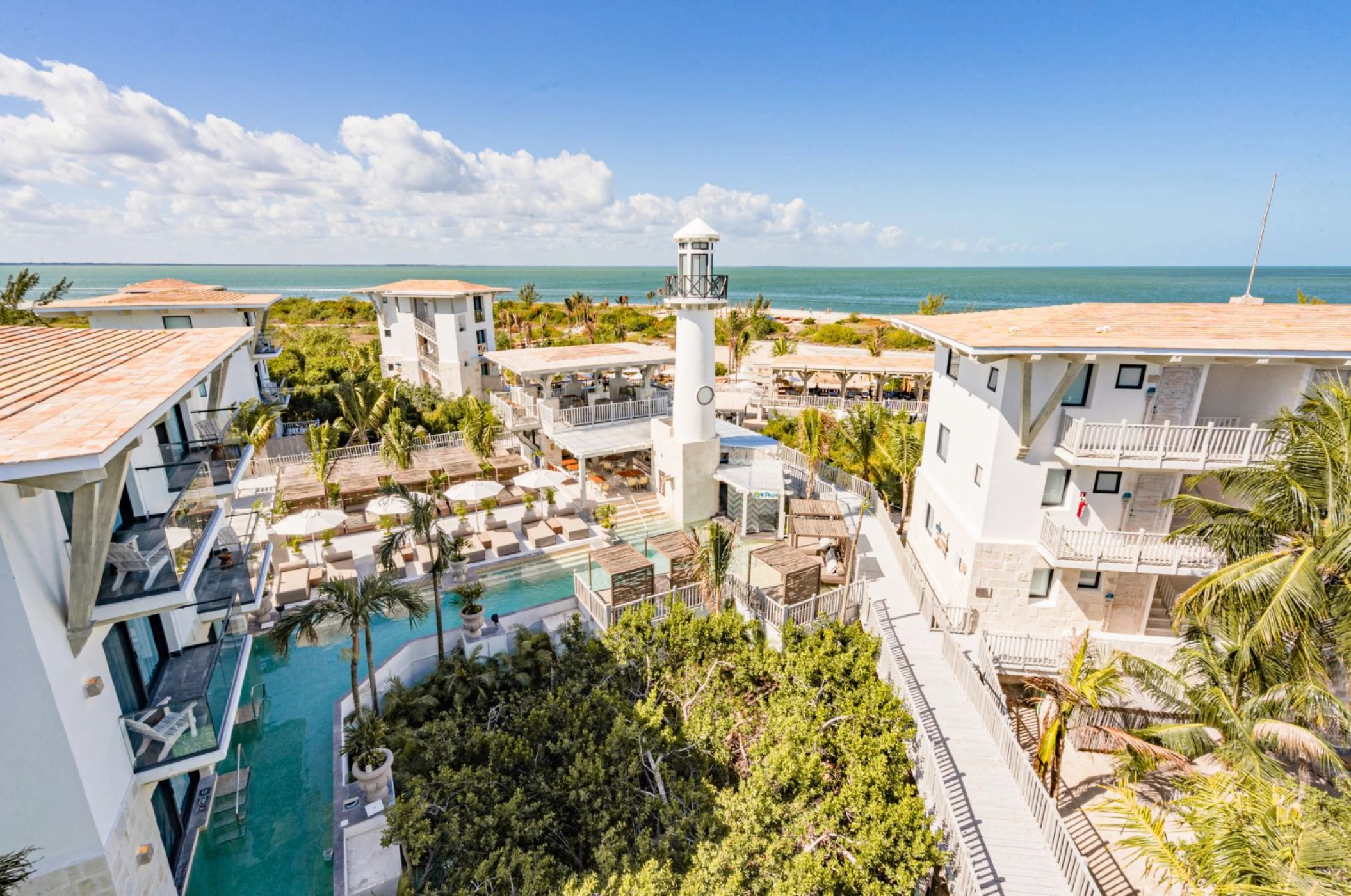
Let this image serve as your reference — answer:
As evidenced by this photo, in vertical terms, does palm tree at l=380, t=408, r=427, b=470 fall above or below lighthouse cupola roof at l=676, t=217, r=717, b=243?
below

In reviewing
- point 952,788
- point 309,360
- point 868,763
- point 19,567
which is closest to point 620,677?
point 868,763

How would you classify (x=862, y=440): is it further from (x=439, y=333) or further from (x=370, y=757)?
(x=439, y=333)

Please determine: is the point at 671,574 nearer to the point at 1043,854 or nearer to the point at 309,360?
the point at 1043,854

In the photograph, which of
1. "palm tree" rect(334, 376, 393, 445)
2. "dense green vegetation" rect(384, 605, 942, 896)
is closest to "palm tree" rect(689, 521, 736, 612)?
"dense green vegetation" rect(384, 605, 942, 896)

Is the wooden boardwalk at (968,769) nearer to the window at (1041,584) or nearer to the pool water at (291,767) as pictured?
the window at (1041,584)

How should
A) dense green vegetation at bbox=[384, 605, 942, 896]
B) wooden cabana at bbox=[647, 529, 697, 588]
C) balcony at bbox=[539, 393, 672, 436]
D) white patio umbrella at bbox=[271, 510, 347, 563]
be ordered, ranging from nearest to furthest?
1. dense green vegetation at bbox=[384, 605, 942, 896]
2. wooden cabana at bbox=[647, 529, 697, 588]
3. white patio umbrella at bbox=[271, 510, 347, 563]
4. balcony at bbox=[539, 393, 672, 436]

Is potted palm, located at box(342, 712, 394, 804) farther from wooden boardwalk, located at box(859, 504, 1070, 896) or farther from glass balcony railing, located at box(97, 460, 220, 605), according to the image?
wooden boardwalk, located at box(859, 504, 1070, 896)

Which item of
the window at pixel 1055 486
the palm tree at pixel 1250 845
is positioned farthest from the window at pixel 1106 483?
the palm tree at pixel 1250 845

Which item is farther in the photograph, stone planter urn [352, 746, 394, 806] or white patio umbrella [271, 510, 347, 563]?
white patio umbrella [271, 510, 347, 563]
